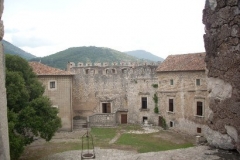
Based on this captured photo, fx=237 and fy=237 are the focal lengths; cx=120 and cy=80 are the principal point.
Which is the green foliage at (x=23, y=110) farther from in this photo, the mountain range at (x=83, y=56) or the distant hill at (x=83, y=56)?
the distant hill at (x=83, y=56)

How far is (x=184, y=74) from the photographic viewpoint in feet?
77.4

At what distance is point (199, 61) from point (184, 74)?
1900 millimetres

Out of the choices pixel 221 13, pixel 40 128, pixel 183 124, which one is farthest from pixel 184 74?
pixel 221 13

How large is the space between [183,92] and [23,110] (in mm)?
15673

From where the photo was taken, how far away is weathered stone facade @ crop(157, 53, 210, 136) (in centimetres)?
2244

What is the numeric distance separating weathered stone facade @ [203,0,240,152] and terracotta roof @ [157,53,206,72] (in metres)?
19.7

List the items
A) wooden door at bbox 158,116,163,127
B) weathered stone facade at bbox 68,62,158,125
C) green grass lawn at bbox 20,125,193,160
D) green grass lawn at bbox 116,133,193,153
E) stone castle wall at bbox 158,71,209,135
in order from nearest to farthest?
green grass lawn at bbox 20,125,193,160
green grass lawn at bbox 116,133,193,153
stone castle wall at bbox 158,71,209,135
wooden door at bbox 158,116,163,127
weathered stone facade at bbox 68,62,158,125

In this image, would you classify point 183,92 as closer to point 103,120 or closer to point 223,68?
point 103,120

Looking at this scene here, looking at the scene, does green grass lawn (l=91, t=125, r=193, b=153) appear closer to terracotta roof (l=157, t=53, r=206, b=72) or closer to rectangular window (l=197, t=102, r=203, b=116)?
rectangular window (l=197, t=102, r=203, b=116)

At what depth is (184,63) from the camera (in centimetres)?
2423

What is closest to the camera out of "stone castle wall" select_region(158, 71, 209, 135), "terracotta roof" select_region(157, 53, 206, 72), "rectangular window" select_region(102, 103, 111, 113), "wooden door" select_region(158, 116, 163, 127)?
"stone castle wall" select_region(158, 71, 209, 135)

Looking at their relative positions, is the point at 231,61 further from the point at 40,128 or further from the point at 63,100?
the point at 63,100

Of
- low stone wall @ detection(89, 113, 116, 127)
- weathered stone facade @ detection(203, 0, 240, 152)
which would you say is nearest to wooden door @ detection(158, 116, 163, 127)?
low stone wall @ detection(89, 113, 116, 127)

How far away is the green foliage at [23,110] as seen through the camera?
1323cm
